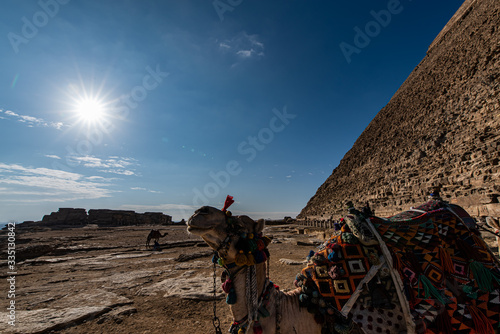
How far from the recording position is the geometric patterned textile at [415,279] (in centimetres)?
154

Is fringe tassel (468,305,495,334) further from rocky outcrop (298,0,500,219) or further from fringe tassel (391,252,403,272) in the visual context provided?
rocky outcrop (298,0,500,219)

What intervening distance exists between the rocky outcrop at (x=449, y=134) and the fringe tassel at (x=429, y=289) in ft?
29.5

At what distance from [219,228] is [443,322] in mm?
1749

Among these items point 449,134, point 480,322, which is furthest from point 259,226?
point 449,134

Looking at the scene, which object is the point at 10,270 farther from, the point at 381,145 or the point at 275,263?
the point at 381,145

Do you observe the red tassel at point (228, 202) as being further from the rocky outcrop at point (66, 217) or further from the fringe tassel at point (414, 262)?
the rocky outcrop at point (66, 217)

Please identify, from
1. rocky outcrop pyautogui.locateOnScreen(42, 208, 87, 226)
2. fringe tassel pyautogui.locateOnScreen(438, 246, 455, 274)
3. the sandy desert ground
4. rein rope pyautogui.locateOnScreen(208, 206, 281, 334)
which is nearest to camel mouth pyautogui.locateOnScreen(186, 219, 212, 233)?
rein rope pyautogui.locateOnScreen(208, 206, 281, 334)

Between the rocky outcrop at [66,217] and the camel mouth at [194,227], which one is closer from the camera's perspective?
the camel mouth at [194,227]

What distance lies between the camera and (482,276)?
1.69 meters

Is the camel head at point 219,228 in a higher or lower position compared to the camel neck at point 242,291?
higher

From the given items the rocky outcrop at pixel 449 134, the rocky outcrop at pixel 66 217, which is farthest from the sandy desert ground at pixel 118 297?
the rocky outcrop at pixel 66 217

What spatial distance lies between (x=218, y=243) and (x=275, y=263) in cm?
600

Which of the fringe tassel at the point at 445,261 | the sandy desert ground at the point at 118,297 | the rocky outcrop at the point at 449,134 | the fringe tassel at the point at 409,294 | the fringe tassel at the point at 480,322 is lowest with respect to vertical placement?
the sandy desert ground at the point at 118,297

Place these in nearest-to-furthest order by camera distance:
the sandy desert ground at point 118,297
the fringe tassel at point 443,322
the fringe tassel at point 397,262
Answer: the fringe tassel at point 443,322
the fringe tassel at point 397,262
the sandy desert ground at point 118,297
